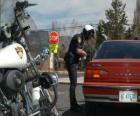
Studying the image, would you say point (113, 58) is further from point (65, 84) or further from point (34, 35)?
point (65, 84)

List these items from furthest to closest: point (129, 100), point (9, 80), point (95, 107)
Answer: point (95, 107)
point (129, 100)
point (9, 80)

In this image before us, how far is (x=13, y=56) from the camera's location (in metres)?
5.86

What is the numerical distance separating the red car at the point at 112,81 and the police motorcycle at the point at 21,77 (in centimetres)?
243

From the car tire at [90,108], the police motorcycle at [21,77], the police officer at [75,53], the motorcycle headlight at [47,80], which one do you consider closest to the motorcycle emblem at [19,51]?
the police motorcycle at [21,77]

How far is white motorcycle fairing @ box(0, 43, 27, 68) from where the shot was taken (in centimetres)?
578

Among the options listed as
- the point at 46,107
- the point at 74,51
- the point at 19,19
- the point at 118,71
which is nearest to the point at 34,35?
the point at 19,19

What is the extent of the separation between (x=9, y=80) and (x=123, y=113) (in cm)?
505

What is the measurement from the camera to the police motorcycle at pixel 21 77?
19.0 ft

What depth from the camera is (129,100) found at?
8.77 m

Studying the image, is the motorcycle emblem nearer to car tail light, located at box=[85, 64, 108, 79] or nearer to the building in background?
car tail light, located at box=[85, 64, 108, 79]

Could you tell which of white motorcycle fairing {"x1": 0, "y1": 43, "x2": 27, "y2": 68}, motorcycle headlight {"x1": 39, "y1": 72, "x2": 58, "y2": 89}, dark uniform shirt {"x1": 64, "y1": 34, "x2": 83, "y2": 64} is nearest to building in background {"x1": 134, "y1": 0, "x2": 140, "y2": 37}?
dark uniform shirt {"x1": 64, "y1": 34, "x2": 83, "y2": 64}

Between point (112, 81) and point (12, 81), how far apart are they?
346cm

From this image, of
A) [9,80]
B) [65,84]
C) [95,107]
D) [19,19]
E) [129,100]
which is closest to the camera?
[9,80]

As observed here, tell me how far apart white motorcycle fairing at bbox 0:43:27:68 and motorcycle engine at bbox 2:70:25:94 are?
85mm
